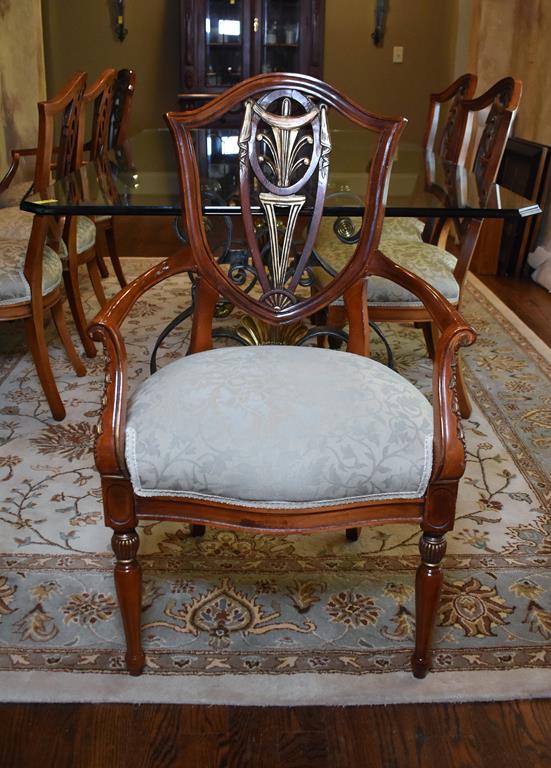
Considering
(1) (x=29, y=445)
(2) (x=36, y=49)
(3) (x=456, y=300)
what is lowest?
(1) (x=29, y=445)

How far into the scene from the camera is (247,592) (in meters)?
1.69

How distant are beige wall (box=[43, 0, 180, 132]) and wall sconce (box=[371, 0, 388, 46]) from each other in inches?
55.4

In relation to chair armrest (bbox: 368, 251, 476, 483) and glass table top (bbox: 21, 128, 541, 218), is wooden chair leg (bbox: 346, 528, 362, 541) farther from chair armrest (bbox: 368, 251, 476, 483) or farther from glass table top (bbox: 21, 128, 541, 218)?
glass table top (bbox: 21, 128, 541, 218)

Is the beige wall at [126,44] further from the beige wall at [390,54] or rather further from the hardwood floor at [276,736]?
the hardwood floor at [276,736]

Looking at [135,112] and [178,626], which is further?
[135,112]

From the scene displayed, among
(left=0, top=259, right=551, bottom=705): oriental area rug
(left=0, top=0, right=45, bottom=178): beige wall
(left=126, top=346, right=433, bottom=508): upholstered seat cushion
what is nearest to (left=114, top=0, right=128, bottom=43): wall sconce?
(left=0, top=0, right=45, bottom=178): beige wall

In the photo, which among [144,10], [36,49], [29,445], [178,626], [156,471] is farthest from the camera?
[144,10]

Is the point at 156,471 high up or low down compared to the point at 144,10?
down

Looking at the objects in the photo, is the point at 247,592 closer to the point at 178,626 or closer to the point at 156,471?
the point at 178,626

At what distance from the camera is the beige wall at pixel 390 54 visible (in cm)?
595

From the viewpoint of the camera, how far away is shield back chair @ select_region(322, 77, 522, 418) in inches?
89.7

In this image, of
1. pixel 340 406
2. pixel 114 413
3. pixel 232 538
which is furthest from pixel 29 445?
pixel 340 406

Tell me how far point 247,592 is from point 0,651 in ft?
1.56

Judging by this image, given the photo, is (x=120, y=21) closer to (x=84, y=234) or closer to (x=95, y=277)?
(x=95, y=277)
